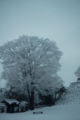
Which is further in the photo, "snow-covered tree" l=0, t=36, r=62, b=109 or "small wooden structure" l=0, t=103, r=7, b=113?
"snow-covered tree" l=0, t=36, r=62, b=109

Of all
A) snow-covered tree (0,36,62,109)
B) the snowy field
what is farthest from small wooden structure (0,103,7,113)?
snow-covered tree (0,36,62,109)

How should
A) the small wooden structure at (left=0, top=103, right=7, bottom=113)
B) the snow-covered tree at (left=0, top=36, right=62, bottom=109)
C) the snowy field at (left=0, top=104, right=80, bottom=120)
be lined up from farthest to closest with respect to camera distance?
the snow-covered tree at (left=0, top=36, right=62, bottom=109)
the small wooden structure at (left=0, top=103, right=7, bottom=113)
the snowy field at (left=0, top=104, right=80, bottom=120)

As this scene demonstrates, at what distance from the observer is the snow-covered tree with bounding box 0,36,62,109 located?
2145cm

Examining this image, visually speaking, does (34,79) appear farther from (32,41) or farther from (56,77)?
(32,41)

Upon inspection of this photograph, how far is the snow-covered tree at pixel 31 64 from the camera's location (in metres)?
21.5

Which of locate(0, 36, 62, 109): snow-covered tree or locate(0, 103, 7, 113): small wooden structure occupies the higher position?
locate(0, 36, 62, 109): snow-covered tree

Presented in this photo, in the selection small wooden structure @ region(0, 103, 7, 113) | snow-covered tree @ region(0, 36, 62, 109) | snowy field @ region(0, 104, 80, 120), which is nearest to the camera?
snowy field @ region(0, 104, 80, 120)

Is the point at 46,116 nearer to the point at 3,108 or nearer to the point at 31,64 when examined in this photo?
the point at 31,64

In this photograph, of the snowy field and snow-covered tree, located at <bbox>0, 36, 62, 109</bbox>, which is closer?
the snowy field

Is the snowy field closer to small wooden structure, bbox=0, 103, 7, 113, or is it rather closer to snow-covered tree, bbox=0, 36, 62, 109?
small wooden structure, bbox=0, 103, 7, 113

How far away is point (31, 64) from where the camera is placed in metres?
22.0

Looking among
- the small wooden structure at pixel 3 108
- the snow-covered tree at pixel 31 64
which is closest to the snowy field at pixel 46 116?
the small wooden structure at pixel 3 108

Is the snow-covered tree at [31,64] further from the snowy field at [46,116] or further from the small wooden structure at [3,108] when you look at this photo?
the snowy field at [46,116]

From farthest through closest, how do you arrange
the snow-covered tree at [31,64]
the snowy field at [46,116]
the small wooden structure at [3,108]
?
the snow-covered tree at [31,64], the small wooden structure at [3,108], the snowy field at [46,116]
